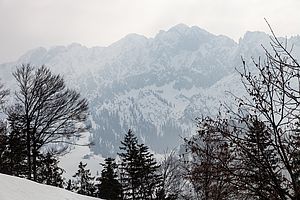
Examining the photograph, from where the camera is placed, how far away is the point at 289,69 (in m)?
4.41

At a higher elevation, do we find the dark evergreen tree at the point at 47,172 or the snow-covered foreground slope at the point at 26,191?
the dark evergreen tree at the point at 47,172

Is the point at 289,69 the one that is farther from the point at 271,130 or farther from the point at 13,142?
the point at 13,142

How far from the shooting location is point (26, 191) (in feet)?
27.6

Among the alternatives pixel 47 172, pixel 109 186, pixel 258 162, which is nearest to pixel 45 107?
pixel 47 172

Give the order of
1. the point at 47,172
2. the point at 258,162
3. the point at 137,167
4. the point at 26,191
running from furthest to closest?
the point at 137,167
the point at 47,172
the point at 26,191
the point at 258,162

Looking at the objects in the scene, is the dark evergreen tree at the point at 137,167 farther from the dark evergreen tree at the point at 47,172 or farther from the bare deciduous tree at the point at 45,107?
the bare deciduous tree at the point at 45,107

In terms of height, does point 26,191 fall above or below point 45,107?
below

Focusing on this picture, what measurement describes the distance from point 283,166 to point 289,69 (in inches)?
42.3

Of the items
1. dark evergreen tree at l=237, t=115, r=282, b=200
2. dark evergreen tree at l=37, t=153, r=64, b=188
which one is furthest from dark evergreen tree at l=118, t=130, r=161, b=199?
dark evergreen tree at l=237, t=115, r=282, b=200

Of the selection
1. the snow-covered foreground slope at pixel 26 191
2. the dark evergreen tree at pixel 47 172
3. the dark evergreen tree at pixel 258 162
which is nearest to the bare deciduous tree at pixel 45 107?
the dark evergreen tree at pixel 47 172

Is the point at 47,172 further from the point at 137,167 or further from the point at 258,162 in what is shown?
the point at 258,162

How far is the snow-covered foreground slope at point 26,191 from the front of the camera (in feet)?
25.0

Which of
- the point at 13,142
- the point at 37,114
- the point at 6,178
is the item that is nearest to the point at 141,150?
the point at 13,142

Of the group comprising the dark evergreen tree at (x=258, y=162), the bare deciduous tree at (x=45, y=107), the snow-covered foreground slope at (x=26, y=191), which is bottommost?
the dark evergreen tree at (x=258, y=162)
